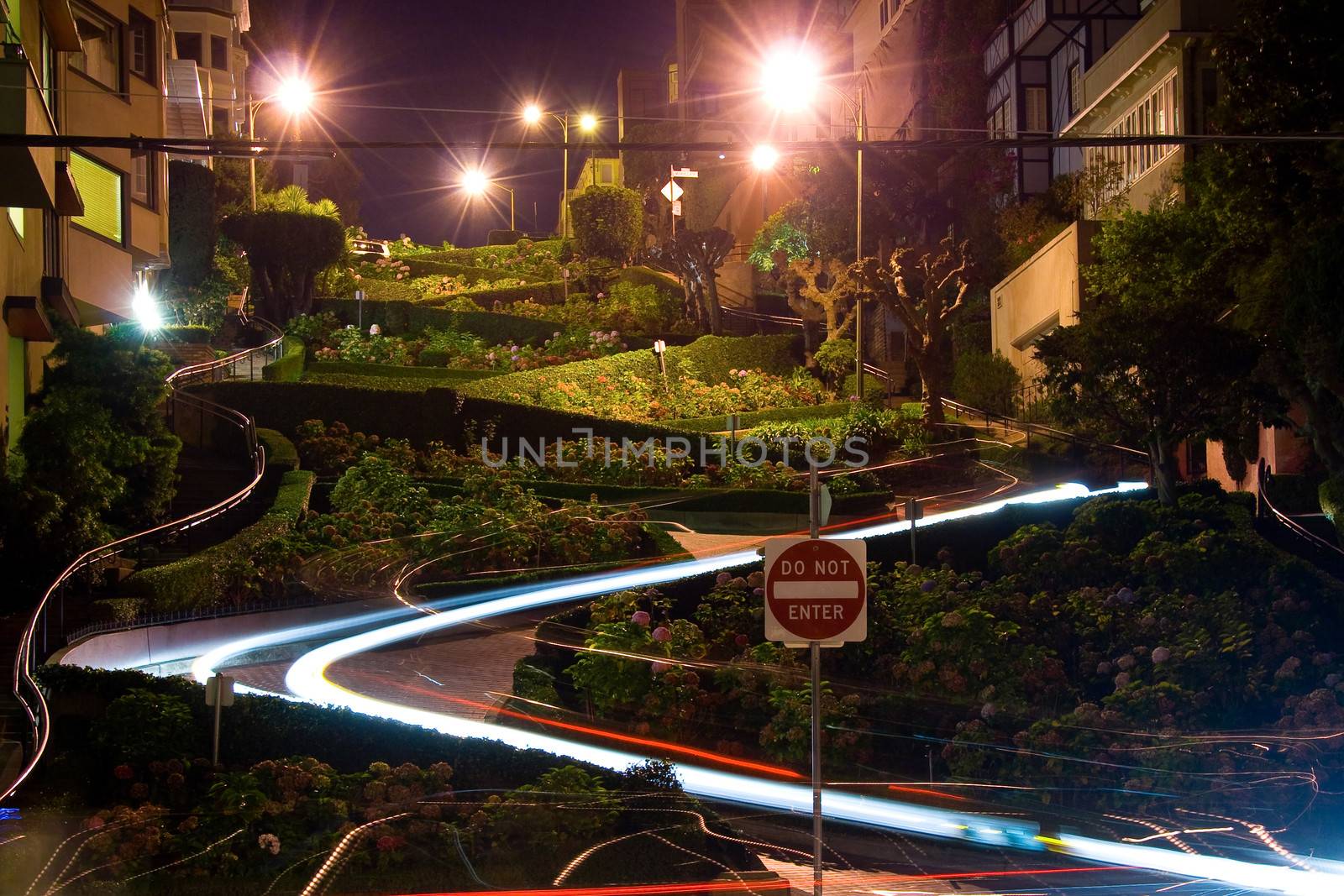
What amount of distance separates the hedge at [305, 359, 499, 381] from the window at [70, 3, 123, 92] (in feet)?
47.6

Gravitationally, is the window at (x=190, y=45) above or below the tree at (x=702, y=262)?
above

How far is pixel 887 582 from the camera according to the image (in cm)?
1892

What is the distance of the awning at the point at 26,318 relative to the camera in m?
20.1

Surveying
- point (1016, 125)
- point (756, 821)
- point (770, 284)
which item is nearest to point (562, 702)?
point (756, 821)

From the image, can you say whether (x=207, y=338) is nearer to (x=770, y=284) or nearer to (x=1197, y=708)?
(x=770, y=284)

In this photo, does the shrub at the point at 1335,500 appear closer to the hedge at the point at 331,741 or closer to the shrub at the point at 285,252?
the hedge at the point at 331,741

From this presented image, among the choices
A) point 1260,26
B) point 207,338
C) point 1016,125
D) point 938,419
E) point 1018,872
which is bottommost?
point 1018,872

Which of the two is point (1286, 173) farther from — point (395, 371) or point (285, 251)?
point (285, 251)

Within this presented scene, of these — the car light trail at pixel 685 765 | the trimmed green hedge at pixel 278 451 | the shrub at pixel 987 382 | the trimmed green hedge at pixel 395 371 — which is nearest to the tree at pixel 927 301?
the shrub at pixel 987 382

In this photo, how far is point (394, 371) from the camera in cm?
3962

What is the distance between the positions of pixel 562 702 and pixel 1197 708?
6.23m

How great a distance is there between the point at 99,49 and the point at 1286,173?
1853 centimetres

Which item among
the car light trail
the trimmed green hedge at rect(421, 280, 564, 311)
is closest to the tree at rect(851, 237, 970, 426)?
the car light trail

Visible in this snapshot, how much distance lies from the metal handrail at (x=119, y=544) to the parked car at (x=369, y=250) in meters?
29.1
